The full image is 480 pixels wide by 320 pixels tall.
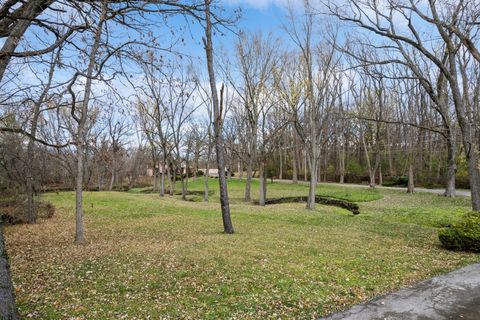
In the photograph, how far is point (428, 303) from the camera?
4449 mm

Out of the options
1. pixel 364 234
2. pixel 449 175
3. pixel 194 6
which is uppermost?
pixel 194 6

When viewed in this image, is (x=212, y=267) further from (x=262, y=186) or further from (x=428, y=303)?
(x=262, y=186)

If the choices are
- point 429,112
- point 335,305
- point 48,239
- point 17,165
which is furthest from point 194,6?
point 429,112

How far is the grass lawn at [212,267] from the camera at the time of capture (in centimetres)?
425

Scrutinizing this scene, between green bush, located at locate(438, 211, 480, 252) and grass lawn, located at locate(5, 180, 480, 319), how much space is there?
0.33m

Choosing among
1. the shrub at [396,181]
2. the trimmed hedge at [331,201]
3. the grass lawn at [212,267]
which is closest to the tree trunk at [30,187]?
the grass lawn at [212,267]

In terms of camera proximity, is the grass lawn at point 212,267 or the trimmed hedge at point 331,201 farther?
the trimmed hedge at point 331,201

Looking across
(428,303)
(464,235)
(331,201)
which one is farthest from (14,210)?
(331,201)

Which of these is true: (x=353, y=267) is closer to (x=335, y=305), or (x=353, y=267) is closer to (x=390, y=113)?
(x=335, y=305)

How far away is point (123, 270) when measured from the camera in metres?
5.79

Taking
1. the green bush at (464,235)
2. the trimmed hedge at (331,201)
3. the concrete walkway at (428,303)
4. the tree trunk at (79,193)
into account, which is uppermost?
the tree trunk at (79,193)

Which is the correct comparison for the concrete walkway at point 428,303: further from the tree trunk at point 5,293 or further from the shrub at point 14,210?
the shrub at point 14,210

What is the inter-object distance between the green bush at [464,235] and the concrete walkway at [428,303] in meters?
2.47

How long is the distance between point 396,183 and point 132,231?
29790 mm
